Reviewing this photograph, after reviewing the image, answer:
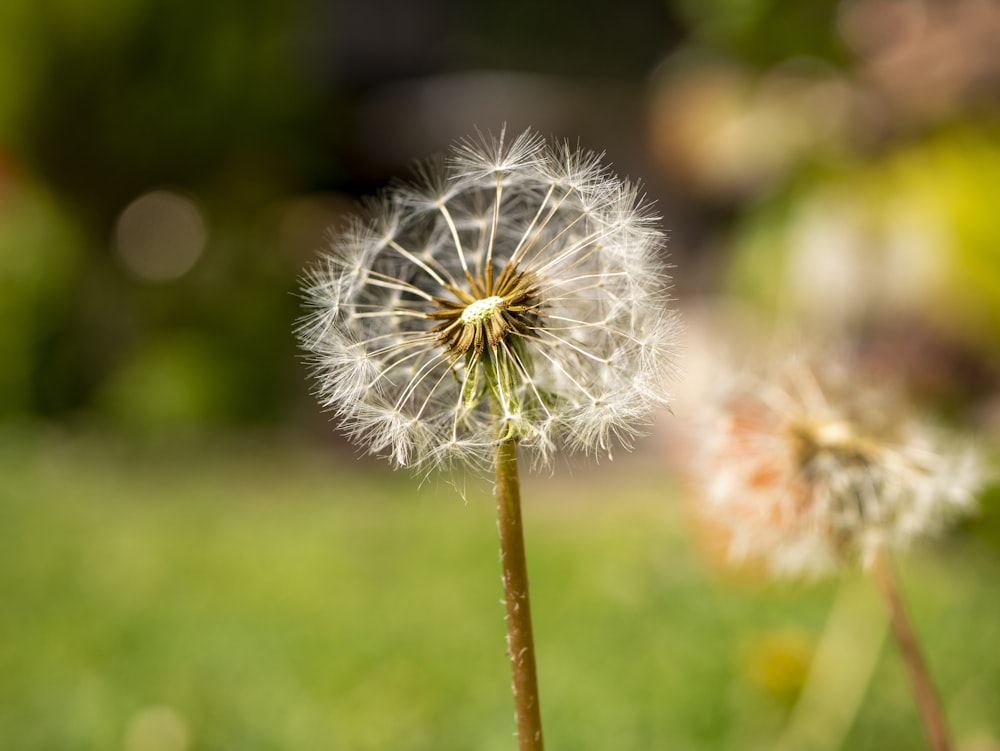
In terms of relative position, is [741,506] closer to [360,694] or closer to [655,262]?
[655,262]

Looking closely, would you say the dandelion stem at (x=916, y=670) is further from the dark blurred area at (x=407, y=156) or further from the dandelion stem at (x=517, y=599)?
the dark blurred area at (x=407, y=156)

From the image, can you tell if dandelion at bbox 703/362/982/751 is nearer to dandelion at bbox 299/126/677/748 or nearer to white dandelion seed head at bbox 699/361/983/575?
white dandelion seed head at bbox 699/361/983/575

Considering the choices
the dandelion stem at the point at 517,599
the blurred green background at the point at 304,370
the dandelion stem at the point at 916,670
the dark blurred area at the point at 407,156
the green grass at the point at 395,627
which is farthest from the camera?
the dark blurred area at the point at 407,156

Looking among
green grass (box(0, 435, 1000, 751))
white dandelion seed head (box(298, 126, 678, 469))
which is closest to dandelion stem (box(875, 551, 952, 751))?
white dandelion seed head (box(298, 126, 678, 469))

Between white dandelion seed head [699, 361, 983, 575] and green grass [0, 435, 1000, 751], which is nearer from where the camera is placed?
white dandelion seed head [699, 361, 983, 575]

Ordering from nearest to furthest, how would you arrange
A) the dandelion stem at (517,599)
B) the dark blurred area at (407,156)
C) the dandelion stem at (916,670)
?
the dandelion stem at (517,599), the dandelion stem at (916,670), the dark blurred area at (407,156)

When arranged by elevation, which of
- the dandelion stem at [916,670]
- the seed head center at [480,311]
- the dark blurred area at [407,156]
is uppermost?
the dark blurred area at [407,156]

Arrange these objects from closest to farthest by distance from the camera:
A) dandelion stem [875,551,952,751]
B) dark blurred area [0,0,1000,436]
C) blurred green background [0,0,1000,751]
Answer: dandelion stem [875,551,952,751] < blurred green background [0,0,1000,751] < dark blurred area [0,0,1000,436]

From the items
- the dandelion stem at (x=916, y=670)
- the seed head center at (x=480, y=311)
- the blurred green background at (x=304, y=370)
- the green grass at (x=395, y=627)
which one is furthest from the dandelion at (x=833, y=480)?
the seed head center at (x=480, y=311)
